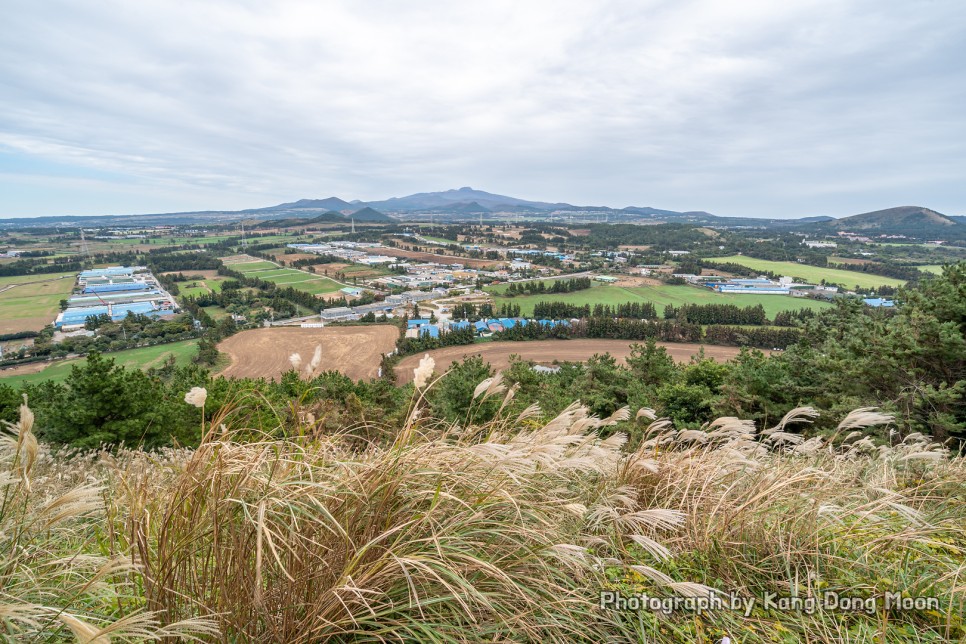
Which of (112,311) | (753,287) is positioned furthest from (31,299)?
(753,287)

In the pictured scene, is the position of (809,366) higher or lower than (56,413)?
higher

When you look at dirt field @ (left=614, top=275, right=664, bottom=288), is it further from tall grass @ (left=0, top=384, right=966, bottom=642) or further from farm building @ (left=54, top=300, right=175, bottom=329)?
tall grass @ (left=0, top=384, right=966, bottom=642)

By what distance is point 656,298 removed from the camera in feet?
253

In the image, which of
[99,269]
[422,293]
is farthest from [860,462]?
[99,269]

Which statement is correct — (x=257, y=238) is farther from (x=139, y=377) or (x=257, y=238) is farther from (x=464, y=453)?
(x=464, y=453)

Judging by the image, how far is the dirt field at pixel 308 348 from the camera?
40.3 meters

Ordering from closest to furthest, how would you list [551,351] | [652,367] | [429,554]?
[429,554] < [652,367] < [551,351]

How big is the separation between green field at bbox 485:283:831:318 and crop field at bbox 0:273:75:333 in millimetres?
67895

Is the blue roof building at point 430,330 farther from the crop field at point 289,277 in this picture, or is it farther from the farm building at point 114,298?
the farm building at point 114,298

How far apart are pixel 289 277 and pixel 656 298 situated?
267 feet

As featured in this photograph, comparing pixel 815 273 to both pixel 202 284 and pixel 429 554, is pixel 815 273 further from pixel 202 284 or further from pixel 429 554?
pixel 202 284

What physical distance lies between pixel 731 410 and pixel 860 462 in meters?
10.9

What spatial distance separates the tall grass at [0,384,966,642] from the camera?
1841mm

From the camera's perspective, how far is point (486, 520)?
7.97 feet
